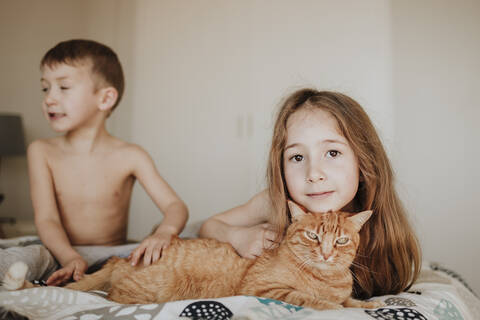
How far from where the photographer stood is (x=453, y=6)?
260 cm

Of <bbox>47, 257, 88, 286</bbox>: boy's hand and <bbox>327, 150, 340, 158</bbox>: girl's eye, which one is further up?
<bbox>327, 150, 340, 158</bbox>: girl's eye

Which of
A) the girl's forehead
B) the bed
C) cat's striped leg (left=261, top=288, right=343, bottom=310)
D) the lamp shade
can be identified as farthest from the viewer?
the lamp shade

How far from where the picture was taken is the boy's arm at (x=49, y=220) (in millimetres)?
1159

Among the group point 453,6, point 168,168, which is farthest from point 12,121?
point 453,6

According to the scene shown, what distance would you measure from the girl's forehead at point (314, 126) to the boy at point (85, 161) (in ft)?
2.02

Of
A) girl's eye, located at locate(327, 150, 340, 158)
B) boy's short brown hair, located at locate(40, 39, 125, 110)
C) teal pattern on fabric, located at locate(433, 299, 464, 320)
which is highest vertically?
boy's short brown hair, located at locate(40, 39, 125, 110)

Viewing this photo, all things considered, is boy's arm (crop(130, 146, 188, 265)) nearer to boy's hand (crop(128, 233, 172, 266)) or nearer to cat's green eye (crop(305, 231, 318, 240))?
boy's hand (crop(128, 233, 172, 266))

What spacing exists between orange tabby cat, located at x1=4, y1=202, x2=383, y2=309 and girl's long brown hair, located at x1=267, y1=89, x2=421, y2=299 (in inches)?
5.1

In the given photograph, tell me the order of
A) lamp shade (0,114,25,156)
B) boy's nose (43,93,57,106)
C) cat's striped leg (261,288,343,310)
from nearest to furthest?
1. cat's striped leg (261,288,343,310)
2. boy's nose (43,93,57,106)
3. lamp shade (0,114,25,156)

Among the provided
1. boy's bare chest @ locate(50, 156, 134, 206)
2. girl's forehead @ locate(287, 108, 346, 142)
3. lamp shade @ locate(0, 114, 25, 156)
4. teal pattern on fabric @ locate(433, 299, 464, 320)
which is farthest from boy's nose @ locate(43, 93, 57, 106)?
lamp shade @ locate(0, 114, 25, 156)

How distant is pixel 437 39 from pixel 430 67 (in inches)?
7.8

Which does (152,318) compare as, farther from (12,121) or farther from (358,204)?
(12,121)

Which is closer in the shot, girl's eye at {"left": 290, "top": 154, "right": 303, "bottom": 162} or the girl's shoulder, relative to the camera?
girl's eye at {"left": 290, "top": 154, "right": 303, "bottom": 162}

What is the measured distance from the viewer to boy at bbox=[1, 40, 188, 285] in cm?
154
